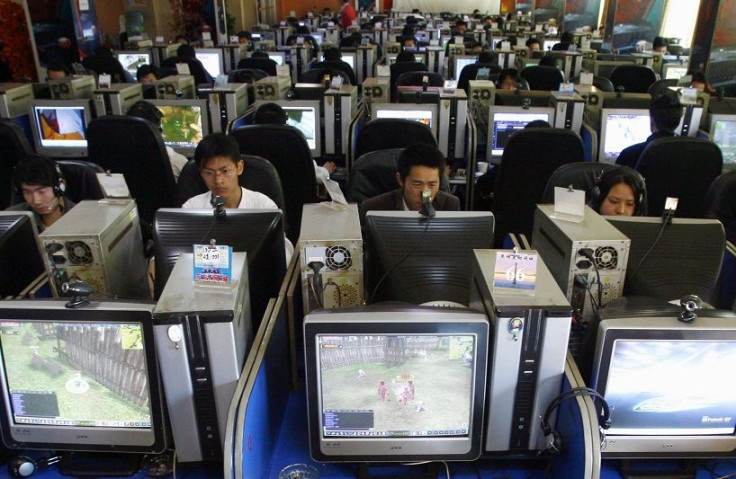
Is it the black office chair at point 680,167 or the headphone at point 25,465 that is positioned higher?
the black office chair at point 680,167

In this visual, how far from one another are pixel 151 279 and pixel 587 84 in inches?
156

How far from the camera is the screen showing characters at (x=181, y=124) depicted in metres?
4.46

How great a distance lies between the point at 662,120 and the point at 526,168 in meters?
0.86

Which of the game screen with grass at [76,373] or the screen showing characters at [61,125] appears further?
the screen showing characters at [61,125]

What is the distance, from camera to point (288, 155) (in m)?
3.45

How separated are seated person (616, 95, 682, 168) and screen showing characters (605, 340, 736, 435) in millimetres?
2282

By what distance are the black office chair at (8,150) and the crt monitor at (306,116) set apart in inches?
59.8

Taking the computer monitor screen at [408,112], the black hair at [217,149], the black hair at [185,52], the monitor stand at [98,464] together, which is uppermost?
the black hair at [217,149]

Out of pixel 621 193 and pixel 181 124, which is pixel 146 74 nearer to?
pixel 181 124

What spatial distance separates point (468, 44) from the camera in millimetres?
9430

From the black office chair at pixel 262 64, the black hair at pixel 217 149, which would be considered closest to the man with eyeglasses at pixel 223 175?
the black hair at pixel 217 149

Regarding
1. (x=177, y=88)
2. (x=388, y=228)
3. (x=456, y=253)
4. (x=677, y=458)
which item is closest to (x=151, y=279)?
(x=388, y=228)

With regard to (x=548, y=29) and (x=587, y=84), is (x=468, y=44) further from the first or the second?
(x=587, y=84)

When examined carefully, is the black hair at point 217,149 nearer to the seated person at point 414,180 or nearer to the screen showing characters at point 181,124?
the seated person at point 414,180
